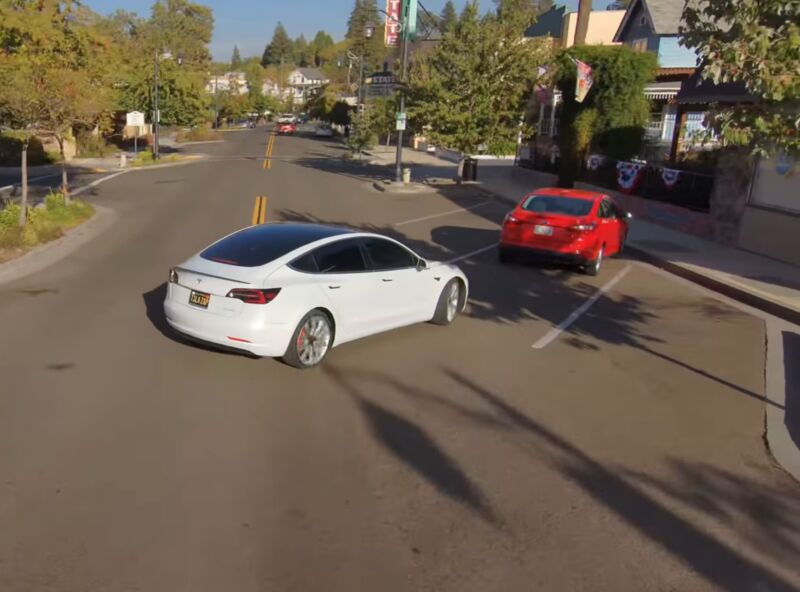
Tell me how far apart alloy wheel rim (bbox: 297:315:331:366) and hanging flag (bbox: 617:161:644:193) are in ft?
56.9

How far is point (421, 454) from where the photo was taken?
5.74 meters

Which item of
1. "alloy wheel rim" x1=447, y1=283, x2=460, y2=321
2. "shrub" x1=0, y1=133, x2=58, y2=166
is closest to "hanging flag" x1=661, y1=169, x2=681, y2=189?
"alloy wheel rim" x1=447, y1=283, x2=460, y2=321

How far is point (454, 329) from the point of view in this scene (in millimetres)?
9523

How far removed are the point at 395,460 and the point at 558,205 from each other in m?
9.03

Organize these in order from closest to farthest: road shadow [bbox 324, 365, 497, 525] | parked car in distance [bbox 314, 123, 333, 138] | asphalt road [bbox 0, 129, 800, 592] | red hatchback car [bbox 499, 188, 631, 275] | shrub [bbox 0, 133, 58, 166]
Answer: asphalt road [bbox 0, 129, 800, 592] → road shadow [bbox 324, 365, 497, 525] → red hatchback car [bbox 499, 188, 631, 275] → shrub [bbox 0, 133, 58, 166] → parked car in distance [bbox 314, 123, 333, 138]

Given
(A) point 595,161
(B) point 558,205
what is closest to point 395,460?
(B) point 558,205

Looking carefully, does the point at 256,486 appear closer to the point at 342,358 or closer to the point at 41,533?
the point at 41,533

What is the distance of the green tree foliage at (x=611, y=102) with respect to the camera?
84.1ft

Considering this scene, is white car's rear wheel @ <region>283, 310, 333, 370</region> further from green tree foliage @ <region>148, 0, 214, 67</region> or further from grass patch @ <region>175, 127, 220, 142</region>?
green tree foliage @ <region>148, 0, 214, 67</region>

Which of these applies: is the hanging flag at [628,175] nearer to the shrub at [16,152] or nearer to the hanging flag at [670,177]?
the hanging flag at [670,177]

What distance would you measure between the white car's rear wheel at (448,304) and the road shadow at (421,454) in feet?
8.72

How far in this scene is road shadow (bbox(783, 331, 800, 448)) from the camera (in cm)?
673

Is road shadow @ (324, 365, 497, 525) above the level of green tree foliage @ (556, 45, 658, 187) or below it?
below

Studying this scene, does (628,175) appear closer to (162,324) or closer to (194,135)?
(162,324)
